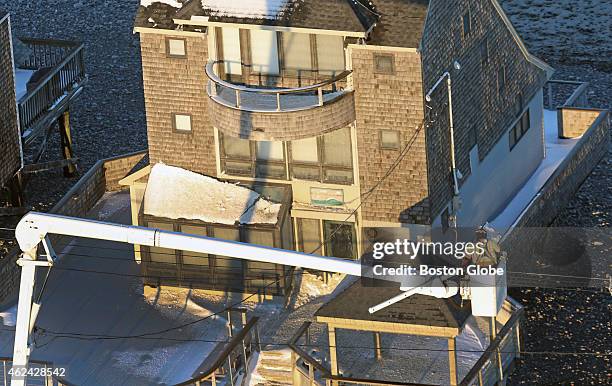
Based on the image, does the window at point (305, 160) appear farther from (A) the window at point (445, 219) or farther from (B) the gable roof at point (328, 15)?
(A) the window at point (445, 219)

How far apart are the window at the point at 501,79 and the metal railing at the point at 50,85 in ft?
49.4

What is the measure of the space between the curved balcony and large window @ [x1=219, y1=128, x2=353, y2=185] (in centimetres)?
107

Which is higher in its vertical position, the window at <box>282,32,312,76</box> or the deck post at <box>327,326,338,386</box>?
the window at <box>282,32,312,76</box>

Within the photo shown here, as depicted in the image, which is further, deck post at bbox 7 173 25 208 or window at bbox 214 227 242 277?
deck post at bbox 7 173 25 208

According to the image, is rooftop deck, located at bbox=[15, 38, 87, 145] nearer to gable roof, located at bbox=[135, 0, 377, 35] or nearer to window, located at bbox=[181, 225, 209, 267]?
gable roof, located at bbox=[135, 0, 377, 35]

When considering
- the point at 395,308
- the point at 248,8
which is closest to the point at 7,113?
the point at 248,8

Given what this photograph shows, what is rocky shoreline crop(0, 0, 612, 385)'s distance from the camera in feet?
182

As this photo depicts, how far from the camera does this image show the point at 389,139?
181ft

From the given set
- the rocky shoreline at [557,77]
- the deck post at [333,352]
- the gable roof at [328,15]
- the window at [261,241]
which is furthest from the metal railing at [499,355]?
the gable roof at [328,15]

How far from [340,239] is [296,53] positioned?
214 inches

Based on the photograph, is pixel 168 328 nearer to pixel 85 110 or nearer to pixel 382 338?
pixel 382 338

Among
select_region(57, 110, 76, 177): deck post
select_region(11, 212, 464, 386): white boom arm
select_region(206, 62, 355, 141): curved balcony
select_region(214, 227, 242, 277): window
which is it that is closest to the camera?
select_region(11, 212, 464, 386): white boom arm

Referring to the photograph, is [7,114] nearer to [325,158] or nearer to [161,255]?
[161,255]
